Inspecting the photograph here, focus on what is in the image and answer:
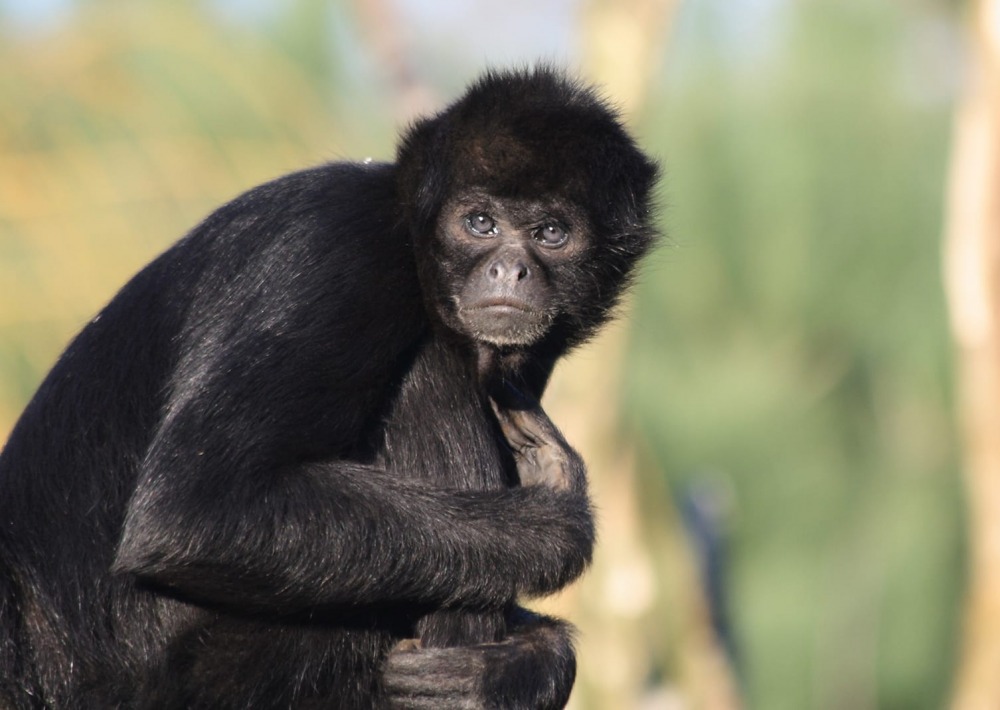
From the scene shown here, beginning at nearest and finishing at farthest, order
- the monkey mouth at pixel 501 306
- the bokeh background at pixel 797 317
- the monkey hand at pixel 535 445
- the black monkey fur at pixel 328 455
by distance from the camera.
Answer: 1. the black monkey fur at pixel 328 455
2. the monkey mouth at pixel 501 306
3. the monkey hand at pixel 535 445
4. the bokeh background at pixel 797 317

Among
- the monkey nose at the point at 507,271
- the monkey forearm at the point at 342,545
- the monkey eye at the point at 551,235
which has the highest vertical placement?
the monkey eye at the point at 551,235

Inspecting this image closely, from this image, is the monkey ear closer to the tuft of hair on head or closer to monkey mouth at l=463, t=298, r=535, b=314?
the tuft of hair on head

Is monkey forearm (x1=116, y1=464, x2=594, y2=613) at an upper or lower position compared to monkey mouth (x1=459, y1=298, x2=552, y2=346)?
lower

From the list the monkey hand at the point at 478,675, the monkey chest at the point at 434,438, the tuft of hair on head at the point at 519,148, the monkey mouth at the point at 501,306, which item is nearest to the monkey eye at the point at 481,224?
the tuft of hair on head at the point at 519,148

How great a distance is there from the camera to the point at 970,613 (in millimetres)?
15117

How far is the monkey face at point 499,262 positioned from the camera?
18.8ft

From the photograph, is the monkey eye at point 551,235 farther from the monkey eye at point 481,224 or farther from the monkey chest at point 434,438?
the monkey chest at point 434,438

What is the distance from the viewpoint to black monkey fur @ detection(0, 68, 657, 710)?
4.99m

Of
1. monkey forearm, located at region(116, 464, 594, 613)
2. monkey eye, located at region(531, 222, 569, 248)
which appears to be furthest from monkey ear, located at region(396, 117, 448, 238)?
monkey forearm, located at region(116, 464, 594, 613)

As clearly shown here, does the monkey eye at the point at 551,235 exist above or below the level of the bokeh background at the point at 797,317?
below

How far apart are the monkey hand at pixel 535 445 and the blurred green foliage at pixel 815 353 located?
16336 mm

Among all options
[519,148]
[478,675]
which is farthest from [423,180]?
[478,675]

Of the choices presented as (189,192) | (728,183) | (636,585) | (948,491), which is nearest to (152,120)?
(189,192)

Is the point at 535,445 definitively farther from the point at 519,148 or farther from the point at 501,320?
the point at 519,148
